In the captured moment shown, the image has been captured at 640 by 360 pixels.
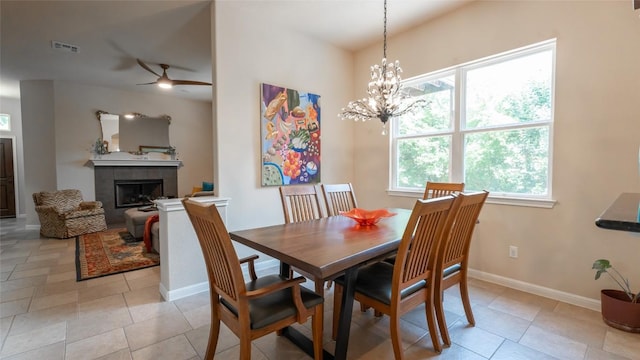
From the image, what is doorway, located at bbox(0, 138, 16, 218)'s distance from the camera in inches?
261

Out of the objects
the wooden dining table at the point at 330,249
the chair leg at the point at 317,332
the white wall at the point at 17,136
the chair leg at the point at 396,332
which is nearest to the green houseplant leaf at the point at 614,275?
the wooden dining table at the point at 330,249

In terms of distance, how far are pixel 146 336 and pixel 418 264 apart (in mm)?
1951

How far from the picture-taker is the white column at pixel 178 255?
2.56 meters

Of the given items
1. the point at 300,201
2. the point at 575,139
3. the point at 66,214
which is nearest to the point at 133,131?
the point at 66,214

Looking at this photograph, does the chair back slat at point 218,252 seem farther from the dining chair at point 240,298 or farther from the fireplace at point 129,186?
the fireplace at point 129,186

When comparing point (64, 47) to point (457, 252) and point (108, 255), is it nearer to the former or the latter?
point (108, 255)

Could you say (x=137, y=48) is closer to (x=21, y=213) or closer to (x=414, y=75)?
(x=414, y=75)

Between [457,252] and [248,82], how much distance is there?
2634 mm

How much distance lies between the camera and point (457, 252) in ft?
6.53

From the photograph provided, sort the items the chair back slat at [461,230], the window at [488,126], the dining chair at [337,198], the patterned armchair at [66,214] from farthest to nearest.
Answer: the patterned armchair at [66,214]
the dining chair at [337,198]
the window at [488,126]
the chair back slat at [461,230]

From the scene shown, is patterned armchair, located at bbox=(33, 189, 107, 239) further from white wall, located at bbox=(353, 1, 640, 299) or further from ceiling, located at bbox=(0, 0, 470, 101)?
white wall, located at bbox=(353, 1, 640, 299)

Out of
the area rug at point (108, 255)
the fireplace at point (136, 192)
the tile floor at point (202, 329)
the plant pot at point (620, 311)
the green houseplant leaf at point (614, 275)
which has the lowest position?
the tile floor at point (202, 329)

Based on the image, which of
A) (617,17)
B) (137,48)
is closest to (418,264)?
(617,17)

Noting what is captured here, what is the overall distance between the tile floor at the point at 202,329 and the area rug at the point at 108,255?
1.11 ft
